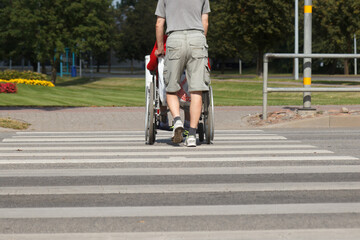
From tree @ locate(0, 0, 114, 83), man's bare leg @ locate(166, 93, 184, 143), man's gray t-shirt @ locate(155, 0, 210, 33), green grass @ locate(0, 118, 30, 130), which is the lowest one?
green grass @ locate(0, 118, 30, 130)

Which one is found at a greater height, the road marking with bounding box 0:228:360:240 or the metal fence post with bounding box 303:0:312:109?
the metal fence post with bounding box 303:0:312:109

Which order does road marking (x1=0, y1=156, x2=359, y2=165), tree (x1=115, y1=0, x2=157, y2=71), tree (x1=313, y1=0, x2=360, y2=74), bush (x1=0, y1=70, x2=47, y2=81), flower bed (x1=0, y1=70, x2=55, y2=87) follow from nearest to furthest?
1. road marking (x1=0, y1=156, x2=359, y2=165)
2. flower bed (x1=0, y1=70, x2=55, y2=87)
3. bush (x1=0, y1=70, x2=47, y2=81)
4. tree (x1=313, y1=0, x2=360, y2=74)
5. tree (x1=115, y1=0, x2=157, y2=71)

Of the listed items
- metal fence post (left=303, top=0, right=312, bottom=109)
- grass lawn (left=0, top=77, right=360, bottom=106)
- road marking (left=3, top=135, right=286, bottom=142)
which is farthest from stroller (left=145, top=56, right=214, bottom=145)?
grass lawn (left=0, top=77, right=360, bottom=106)

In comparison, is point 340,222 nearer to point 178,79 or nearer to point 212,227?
Result: point 212,227

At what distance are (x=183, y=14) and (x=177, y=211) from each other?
4.06 m

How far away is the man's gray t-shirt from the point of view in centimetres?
832

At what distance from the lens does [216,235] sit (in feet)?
13.6

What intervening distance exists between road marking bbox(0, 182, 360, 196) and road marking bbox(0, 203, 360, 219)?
588 mm

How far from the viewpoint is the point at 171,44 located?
27.2 ft

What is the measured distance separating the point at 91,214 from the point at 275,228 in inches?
50.9

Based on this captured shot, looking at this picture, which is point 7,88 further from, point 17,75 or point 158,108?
point 158,108

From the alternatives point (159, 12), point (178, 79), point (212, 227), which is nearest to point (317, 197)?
point (212, 227)

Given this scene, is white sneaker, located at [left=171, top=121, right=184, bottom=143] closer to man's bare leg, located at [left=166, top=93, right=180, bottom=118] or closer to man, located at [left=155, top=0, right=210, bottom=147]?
man, located at [left=155, top=0, right=210, bottom=147]

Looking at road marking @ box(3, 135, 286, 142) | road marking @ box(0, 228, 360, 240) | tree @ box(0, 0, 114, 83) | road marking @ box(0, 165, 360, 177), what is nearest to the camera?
road marking @ box(0, 228, 360, 240)
